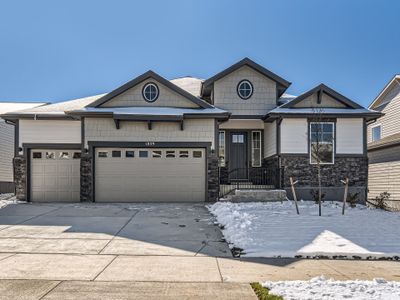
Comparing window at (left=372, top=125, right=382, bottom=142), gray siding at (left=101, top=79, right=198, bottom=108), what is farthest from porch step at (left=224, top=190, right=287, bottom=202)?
window at (left=372, top=125, right=382, bottom=142)

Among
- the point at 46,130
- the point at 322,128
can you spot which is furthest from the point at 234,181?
the point at 46,130

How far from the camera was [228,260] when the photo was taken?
7.13 metres

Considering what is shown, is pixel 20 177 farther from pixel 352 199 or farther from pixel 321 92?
pixel 352 199

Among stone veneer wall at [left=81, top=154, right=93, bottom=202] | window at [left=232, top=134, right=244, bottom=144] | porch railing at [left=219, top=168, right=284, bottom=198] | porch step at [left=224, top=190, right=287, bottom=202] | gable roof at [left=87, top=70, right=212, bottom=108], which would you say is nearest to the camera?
porch step at [left=224, top=190, right=287, bottom=202]

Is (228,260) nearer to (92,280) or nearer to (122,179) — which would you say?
(92,280)

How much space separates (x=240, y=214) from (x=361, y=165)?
755 cm

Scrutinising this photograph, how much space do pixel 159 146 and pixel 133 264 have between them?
30.9 feet

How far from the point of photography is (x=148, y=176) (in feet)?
A: 51.6

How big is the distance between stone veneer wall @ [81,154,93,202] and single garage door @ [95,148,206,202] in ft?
0.94

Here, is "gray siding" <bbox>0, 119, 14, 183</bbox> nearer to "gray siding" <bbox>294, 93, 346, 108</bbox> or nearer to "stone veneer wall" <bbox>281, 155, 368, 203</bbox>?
"stone veneer wall" <bbox>281, 155, 368, 203</bbox>

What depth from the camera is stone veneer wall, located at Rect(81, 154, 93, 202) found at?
1562 centimetres

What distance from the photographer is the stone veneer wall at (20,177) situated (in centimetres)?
1625

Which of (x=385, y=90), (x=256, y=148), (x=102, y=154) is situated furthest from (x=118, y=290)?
(x=385, y=90)

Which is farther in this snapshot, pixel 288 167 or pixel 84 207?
pixel 288 167
